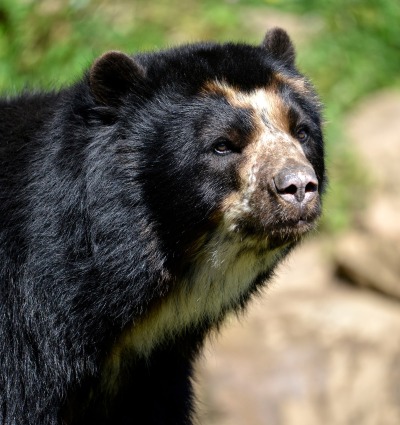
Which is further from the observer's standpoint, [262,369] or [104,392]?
[262,369]

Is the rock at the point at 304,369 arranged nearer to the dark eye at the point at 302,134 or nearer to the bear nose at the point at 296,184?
the dark eye at the point at 302,134

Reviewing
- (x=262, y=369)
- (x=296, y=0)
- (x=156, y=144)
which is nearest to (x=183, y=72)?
(x=156, y=144)

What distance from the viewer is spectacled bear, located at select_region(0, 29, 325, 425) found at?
4.59m

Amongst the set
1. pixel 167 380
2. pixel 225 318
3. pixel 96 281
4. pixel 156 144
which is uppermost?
pixel 156 144

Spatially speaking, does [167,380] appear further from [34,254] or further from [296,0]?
[296,0]

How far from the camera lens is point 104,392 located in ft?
16.5

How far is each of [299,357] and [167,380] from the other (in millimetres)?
4449

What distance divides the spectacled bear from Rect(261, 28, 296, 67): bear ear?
21 cm

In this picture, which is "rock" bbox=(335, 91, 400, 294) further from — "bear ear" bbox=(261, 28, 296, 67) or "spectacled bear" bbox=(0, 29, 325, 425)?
"spectacled bear" bbox=(0, 29, 325, 425)

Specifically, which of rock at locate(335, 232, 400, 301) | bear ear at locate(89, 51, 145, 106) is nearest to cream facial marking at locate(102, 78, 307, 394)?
bear ear at locate(89, 51, 145, 106)

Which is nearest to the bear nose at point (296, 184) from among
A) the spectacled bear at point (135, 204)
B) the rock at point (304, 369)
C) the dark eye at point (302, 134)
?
the spectacled bear at point (135, 204)

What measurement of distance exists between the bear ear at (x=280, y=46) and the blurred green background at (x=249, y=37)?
370 centimetres

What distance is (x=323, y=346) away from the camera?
Answer: 31.6 ft

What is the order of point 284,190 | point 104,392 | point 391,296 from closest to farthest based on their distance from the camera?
point 284,190, point 104,392, point 391,296
